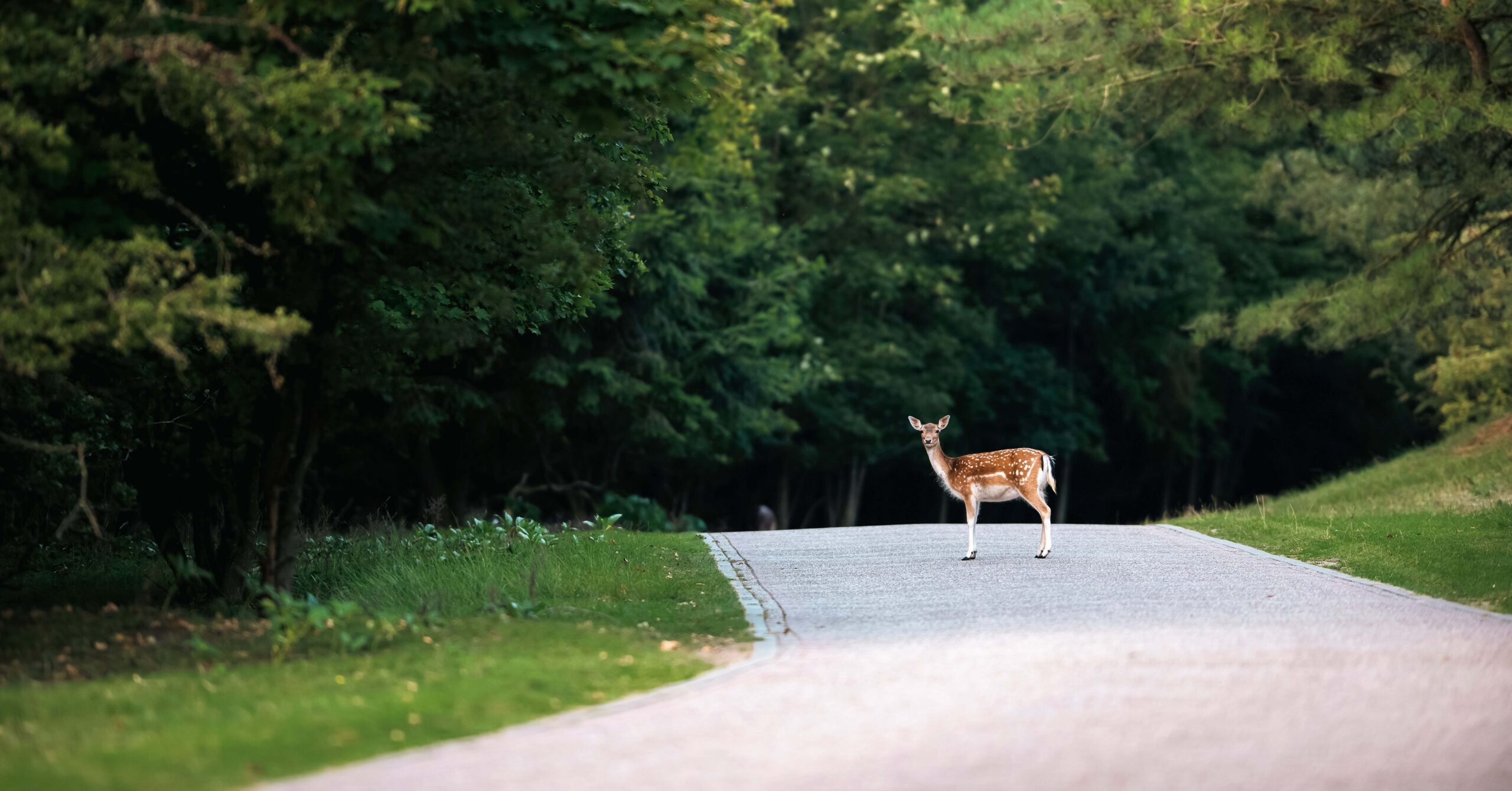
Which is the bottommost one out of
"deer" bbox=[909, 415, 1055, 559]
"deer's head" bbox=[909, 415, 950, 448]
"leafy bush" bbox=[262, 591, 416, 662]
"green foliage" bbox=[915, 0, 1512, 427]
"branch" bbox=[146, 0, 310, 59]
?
"leafy bush" bbox=[262, 591, 416, 662]

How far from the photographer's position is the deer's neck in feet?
59.5

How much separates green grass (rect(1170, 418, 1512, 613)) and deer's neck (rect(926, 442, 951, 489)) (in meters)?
3.44

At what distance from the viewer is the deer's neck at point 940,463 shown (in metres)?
18.1

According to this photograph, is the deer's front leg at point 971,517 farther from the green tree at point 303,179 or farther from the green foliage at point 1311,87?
the green foliage at point 1311,87

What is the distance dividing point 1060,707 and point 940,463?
978 centimetres

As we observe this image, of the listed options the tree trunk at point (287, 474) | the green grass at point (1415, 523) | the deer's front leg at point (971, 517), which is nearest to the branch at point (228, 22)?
the tree trunk at point (287, 474)

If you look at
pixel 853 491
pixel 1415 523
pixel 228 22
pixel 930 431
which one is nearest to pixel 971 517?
pixel 930 431

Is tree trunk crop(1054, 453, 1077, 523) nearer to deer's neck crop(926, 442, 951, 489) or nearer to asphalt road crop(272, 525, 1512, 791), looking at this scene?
deer's neck crop(926, 442, 951, 489)

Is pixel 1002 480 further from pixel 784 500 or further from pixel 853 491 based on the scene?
pixel 853 491

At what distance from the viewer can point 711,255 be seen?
33.1 metres

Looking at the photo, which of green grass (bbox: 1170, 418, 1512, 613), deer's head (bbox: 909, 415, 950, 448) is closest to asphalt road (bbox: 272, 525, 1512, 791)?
green grass (bbox: 1170, 418, 1512, 613)

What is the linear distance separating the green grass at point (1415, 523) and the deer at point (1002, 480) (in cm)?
251

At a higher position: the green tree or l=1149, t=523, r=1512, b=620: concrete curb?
the green tree

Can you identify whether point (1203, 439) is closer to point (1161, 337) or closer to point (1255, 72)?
point (1161, 337)
